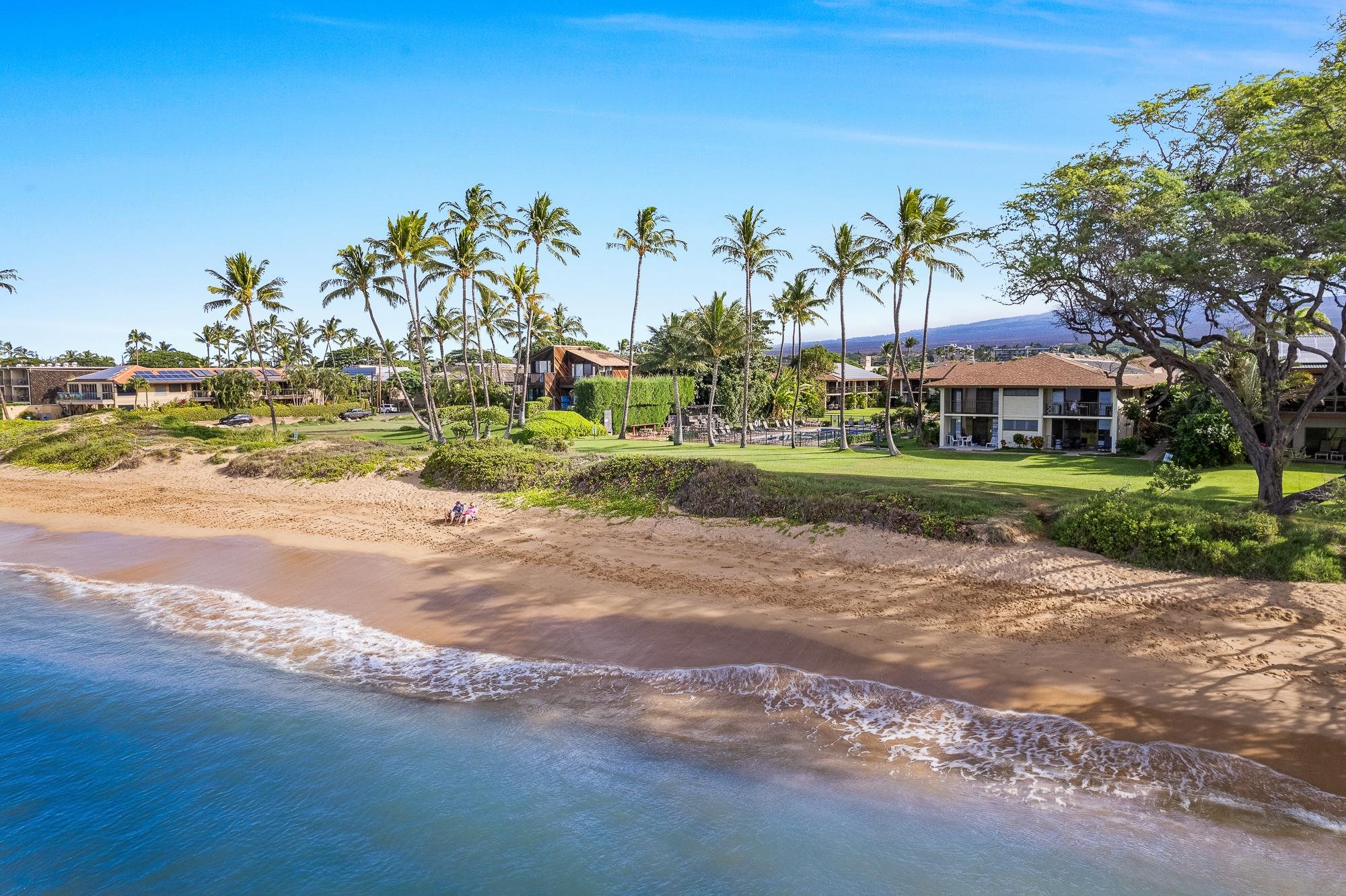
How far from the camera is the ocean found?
30.4ft

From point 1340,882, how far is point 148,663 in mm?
19277

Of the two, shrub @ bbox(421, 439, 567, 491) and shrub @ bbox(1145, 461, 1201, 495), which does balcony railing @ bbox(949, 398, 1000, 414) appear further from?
shrub @ bbox(421, 439, 567, 491)

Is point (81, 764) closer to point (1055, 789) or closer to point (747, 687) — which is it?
point (747, 687)

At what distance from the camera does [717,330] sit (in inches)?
1842

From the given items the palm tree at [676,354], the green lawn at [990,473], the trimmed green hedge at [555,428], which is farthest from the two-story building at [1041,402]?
the trimmed green hedge at [555,428]

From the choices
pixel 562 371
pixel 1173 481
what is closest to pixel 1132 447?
pixel 1173 481

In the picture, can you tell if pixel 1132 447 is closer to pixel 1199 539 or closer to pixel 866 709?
pixel 1199 539

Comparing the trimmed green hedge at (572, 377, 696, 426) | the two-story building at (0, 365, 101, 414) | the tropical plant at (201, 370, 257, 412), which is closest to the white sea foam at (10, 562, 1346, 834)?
the trimmed green hedge at (572, 377, 696, 426)

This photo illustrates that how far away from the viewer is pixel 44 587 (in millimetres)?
20547

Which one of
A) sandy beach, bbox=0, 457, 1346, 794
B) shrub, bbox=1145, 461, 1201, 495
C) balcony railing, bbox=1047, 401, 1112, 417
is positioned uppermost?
balcony railing, bbox=1047, 401, 1112, 417

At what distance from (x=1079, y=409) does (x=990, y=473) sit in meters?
15.8

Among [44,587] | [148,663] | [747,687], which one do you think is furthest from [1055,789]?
[44,587]

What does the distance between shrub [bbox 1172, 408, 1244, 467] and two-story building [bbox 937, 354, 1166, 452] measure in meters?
7.57

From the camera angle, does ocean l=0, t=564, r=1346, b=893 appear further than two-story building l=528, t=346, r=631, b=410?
No
